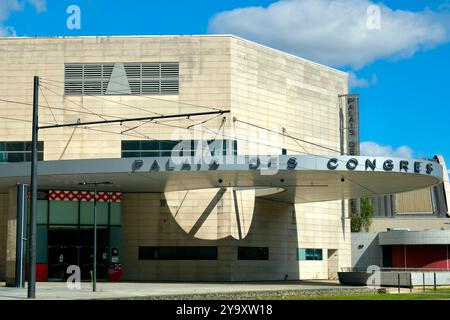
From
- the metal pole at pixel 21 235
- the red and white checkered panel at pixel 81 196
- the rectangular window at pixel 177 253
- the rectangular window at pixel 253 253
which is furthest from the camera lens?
the rectangular window at pixel 253 253

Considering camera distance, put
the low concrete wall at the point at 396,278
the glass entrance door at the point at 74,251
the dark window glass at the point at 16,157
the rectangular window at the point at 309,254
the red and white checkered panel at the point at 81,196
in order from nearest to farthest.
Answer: the low concrete wall at the point at 396,278 → the red and white checkered panel at the point at 81,196 → the glass entrance door at the point at 74,251 → the dark window glass at the point at 16,157 → the rectangular window at the point at 309,254

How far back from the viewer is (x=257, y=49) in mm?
53031

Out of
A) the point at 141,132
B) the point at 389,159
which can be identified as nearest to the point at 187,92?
the point at 141,132

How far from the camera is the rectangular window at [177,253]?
51219mm

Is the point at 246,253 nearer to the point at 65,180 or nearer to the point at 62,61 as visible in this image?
the point at 65,180

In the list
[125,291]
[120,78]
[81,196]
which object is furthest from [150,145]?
[125,291]

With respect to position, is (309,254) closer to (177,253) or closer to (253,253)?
(253,253)

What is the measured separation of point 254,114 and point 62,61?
1301 centimetres

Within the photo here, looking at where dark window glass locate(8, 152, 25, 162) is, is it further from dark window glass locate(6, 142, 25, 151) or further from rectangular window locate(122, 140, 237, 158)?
rectangular window locate(122, 140, 237, 158)

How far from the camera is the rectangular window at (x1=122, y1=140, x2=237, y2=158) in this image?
50281 mm

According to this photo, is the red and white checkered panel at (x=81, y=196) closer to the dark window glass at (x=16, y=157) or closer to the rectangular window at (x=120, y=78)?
the dark window glass at (x=16, y=157)

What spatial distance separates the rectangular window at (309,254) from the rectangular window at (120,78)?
15537mm

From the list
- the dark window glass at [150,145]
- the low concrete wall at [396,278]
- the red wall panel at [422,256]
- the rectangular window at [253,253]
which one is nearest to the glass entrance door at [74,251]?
the dark window glass at [150,145]

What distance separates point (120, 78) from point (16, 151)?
8118mm
